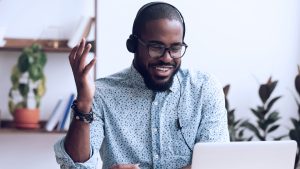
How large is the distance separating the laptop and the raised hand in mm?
370

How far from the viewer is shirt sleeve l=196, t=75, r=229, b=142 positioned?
1.70 metres

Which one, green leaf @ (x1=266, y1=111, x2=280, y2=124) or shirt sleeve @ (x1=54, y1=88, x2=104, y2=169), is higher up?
shirt sleeve @ (x1=54, y1=88, x2=104, y2=169)

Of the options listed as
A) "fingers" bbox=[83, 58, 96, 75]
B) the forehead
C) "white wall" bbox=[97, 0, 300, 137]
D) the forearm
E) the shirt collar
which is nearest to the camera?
"fingers" bbox=[83, 58, 96, 75]

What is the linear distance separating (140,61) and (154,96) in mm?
130

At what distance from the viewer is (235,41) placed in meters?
3.34

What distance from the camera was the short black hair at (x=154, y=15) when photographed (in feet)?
5.44

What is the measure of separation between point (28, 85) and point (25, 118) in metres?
0.20

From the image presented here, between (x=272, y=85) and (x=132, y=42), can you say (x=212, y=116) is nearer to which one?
(x=132, y=42)

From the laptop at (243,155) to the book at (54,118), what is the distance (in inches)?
79.2

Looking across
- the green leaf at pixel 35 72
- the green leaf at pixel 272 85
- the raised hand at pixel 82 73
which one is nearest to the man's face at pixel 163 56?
the raised hand at pixel 82 73

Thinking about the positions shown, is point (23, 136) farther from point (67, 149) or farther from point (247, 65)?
point (67, 149)

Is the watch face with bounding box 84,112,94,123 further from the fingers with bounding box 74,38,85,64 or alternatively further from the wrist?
the fingers with bounding box 74,38,85,64

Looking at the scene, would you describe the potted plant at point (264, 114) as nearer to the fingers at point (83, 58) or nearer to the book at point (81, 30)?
the book at point (81, 30)

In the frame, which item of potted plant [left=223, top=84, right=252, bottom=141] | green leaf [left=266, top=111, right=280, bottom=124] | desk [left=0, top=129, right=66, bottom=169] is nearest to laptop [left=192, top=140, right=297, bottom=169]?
potted plant [left=223, top=84, right=252, bottom=141]
